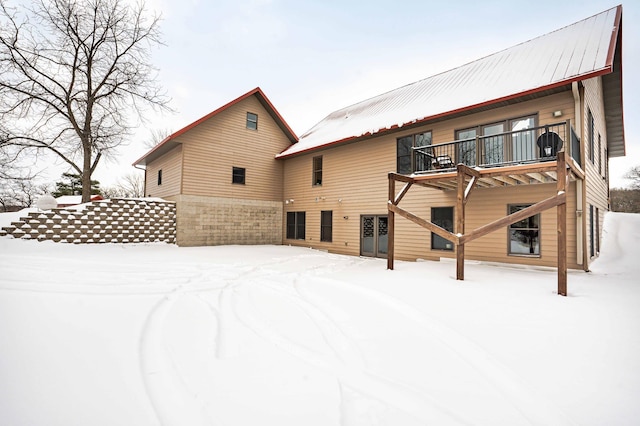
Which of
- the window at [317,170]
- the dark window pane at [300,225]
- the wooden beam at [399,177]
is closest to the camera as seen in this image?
the wooden beam at [399,177]

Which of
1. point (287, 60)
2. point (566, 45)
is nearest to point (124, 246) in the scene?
point (566, 45)

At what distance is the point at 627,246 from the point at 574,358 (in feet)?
40.9

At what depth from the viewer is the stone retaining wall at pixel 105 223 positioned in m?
10.2

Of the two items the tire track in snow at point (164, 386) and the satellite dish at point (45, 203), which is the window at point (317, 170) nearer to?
the satellite dish at point (45, 203)

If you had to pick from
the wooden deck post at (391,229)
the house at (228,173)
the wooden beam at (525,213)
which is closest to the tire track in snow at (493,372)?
the wooden beam at (525,213)

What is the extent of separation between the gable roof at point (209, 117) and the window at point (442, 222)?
9700mm

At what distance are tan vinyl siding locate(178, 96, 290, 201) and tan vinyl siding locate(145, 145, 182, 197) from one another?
2.05ft

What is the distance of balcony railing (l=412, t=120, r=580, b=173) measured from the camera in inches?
270

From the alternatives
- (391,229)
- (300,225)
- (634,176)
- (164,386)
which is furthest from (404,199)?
(634,176)

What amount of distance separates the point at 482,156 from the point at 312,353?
844 cm

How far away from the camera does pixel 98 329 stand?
10.8 ft

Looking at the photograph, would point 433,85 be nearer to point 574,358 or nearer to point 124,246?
point 574,358

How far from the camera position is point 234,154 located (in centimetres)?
1470

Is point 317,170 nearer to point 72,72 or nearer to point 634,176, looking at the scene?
point 72,72
